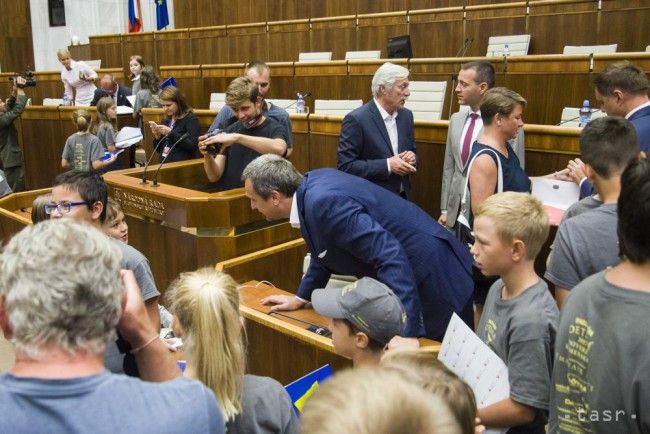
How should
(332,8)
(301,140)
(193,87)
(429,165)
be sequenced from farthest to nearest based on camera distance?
1. (332,8)
2. (193,87)
3. (301,140)
4. (429,165)

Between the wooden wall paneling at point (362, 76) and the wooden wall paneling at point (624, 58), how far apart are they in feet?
5.30

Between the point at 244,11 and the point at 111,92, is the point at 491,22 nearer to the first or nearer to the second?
the point at 111,92

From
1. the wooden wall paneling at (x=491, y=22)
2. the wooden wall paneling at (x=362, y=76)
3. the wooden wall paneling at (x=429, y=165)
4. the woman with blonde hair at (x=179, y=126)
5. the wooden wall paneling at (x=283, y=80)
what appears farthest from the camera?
the wooden wall paneling at (x=283, y=80)

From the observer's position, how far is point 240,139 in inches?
117

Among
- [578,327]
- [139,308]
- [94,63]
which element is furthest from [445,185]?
[94,63]

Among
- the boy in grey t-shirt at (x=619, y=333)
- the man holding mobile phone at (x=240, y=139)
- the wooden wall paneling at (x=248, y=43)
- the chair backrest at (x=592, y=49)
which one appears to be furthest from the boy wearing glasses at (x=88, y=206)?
the wooden wall paneling at (x=248, y=43)

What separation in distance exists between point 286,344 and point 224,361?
0.99m

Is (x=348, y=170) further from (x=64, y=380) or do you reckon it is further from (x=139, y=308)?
(x=64, y=380)

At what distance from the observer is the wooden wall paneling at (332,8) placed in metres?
8.10

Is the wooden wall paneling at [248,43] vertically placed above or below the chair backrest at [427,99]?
above

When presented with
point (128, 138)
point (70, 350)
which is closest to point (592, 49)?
point (128, 138)

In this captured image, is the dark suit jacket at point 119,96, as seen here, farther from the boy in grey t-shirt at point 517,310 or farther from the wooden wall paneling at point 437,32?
the boy in grey t-shirt at point 517,310

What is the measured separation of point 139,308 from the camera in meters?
1.11

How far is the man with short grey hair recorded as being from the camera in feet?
2.51
